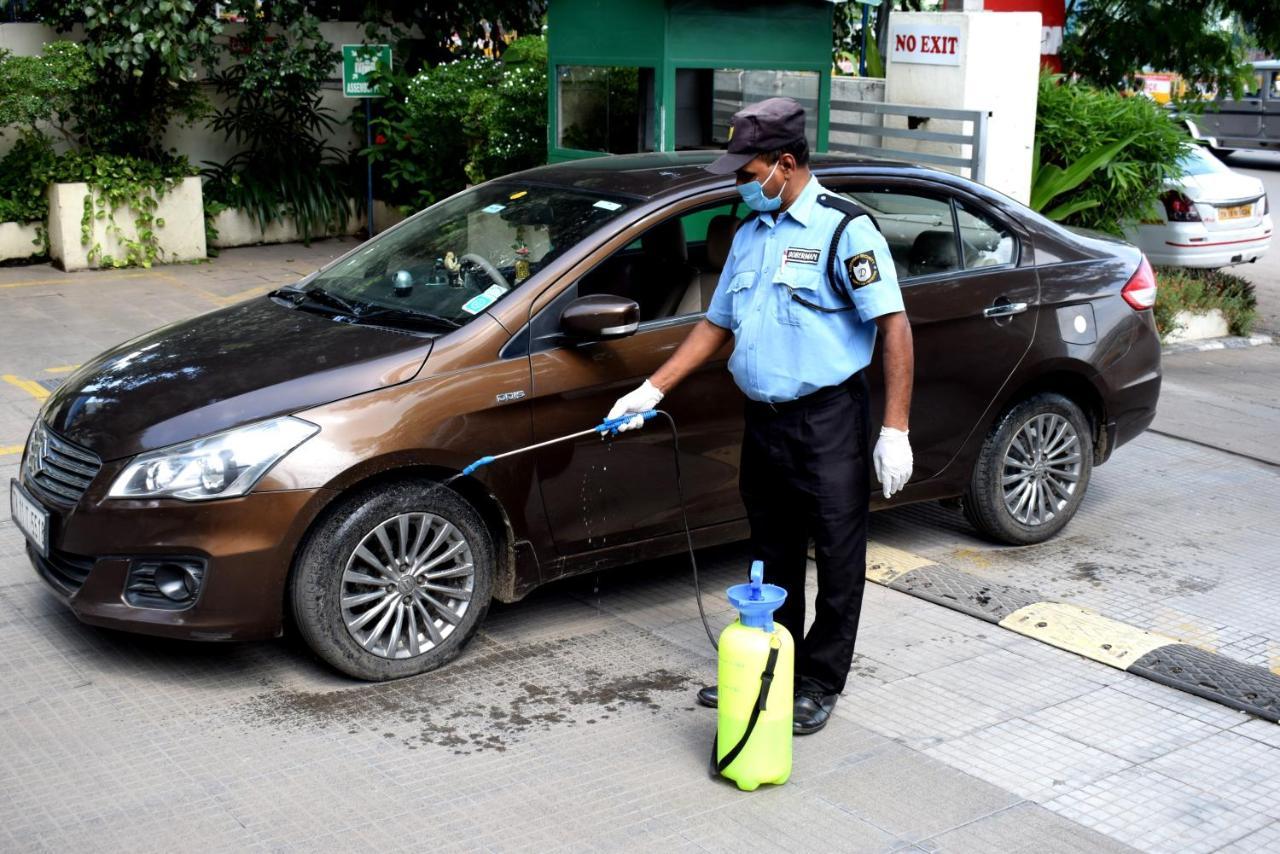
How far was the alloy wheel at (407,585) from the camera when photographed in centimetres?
462

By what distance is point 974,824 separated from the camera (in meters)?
3.96

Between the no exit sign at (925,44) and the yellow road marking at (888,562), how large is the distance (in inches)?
201

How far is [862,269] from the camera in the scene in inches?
165

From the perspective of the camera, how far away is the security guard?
4.22m

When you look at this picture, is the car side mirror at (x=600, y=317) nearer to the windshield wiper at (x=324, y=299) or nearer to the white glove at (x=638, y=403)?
the white glove at (x=638, y=403)

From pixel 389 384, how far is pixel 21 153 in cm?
916

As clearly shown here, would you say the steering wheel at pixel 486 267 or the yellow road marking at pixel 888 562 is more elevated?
the steering wheel at pixel 486 267

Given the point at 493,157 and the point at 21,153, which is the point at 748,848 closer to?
the point at 493,157

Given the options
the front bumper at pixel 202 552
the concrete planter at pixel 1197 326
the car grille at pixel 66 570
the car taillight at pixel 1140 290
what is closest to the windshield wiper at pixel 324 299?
the front bumper at pixel 202 552

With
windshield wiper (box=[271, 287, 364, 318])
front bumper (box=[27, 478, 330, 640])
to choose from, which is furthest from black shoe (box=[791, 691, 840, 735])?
windshield wiper (box=[271, 287, 364, 318])

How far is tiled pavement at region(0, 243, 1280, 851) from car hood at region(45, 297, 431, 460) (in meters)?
0.85

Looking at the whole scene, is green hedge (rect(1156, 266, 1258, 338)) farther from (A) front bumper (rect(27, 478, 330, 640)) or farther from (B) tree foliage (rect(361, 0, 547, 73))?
(A) front bumper (rect(27, 478, 330, 640))

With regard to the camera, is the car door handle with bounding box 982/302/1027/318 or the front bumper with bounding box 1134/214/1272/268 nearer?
the car door handle with bounding box 982/302/1027/318

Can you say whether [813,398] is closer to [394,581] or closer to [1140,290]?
[394,581]
